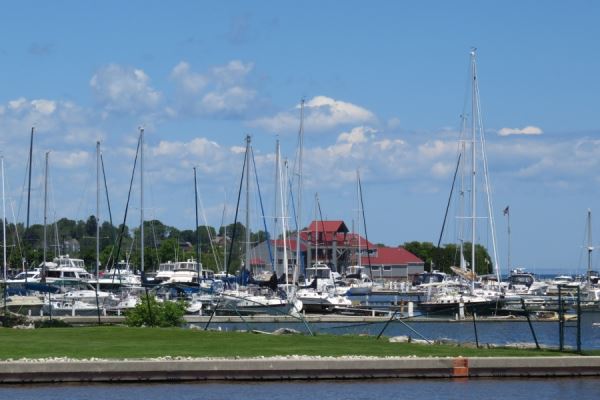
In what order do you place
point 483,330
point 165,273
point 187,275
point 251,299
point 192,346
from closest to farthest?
point 192,346 → point 483,330 → point 251,299 → point 187,275 → point 165,273

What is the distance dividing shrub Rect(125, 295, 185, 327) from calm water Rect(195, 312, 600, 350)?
7.93 meters

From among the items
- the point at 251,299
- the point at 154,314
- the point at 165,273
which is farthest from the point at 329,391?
the point at 165,273

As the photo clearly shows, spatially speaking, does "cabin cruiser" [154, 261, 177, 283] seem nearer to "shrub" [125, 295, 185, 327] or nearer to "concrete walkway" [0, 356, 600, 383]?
"shrub" [125, 295, 185, 327]

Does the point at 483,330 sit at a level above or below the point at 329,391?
below

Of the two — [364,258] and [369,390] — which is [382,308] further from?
[364,258]

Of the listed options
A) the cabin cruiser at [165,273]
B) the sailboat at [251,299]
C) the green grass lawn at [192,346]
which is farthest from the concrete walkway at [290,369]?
the cabin cruiser at [165,273]

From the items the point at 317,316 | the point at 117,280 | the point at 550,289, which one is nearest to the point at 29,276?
the point at 117,280

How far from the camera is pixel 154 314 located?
47.9 meters

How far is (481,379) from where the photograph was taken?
1257 inches

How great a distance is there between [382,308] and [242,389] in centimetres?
5447

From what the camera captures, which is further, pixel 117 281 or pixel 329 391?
pixel 117 281

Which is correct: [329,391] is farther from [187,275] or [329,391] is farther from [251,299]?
[187,275]

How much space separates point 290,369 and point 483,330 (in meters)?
38.1

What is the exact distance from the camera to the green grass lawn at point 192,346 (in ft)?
111
